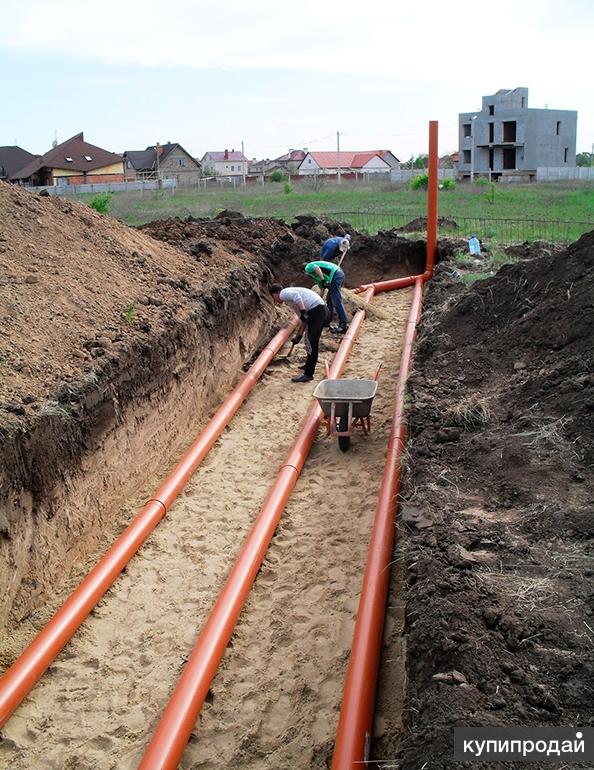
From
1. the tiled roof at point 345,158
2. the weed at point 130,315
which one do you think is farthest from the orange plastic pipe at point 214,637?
the tiled roof at point 345,158

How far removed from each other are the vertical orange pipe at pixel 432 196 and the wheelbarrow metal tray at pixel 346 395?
7.61 metres

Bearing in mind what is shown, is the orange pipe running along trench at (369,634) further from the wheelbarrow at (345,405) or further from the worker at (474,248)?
the worker at (474,248)

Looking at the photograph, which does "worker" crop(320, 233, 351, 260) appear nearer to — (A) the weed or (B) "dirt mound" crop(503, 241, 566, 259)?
(B) "dirt mound" crop(503, 241, 566, 259)

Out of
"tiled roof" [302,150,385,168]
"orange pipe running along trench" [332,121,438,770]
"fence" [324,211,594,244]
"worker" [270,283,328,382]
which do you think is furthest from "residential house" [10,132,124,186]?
"orange pipe running along trench" [332,121,438,770]

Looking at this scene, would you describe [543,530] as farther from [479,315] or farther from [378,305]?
[378,305]

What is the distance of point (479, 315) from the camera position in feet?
27.9

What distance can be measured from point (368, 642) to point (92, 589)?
2.01 metres

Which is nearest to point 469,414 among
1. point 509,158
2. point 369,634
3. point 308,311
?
point 369,634

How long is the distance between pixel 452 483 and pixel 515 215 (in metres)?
20.2

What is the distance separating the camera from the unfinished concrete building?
49.2 m

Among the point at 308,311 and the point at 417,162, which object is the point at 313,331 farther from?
the point at 417,162

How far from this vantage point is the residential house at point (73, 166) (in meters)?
48.7

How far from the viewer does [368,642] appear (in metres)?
3.96

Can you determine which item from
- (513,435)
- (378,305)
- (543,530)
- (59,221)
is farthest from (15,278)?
(378,305)
